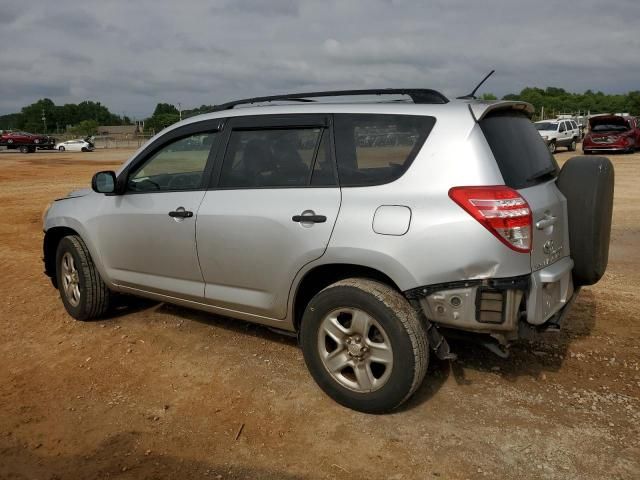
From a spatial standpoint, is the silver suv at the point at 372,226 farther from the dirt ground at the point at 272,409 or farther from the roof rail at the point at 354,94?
the dirt ground at the point at 272,409

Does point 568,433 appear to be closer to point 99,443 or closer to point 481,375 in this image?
point 481,375

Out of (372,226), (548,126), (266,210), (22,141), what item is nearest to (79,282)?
(266,210)

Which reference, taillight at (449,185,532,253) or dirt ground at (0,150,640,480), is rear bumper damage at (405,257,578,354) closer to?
taillight at (449,185,532,253)

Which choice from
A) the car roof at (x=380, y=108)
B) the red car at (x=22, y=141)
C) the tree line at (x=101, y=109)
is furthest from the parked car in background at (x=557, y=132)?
the tree line at (x=101, y=109)

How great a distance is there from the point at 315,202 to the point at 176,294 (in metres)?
1.47

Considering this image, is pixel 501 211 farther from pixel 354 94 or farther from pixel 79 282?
pixel 79 282

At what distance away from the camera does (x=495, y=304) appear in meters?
2.96

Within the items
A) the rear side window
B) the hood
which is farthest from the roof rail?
the hood

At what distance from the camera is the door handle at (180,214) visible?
398cm

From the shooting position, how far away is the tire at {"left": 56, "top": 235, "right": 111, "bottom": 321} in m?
4.80

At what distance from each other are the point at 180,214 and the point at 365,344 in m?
1.64

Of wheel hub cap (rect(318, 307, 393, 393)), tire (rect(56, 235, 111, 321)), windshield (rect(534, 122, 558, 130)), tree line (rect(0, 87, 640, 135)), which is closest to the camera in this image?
wheel hub cap (rect(318, 307, 393, 393))

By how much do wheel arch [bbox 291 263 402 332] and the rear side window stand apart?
0.50 metres

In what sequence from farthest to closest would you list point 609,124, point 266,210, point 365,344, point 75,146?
1. point 75,146
2. point 609,124
3. point 266,210
4. point 365,344
